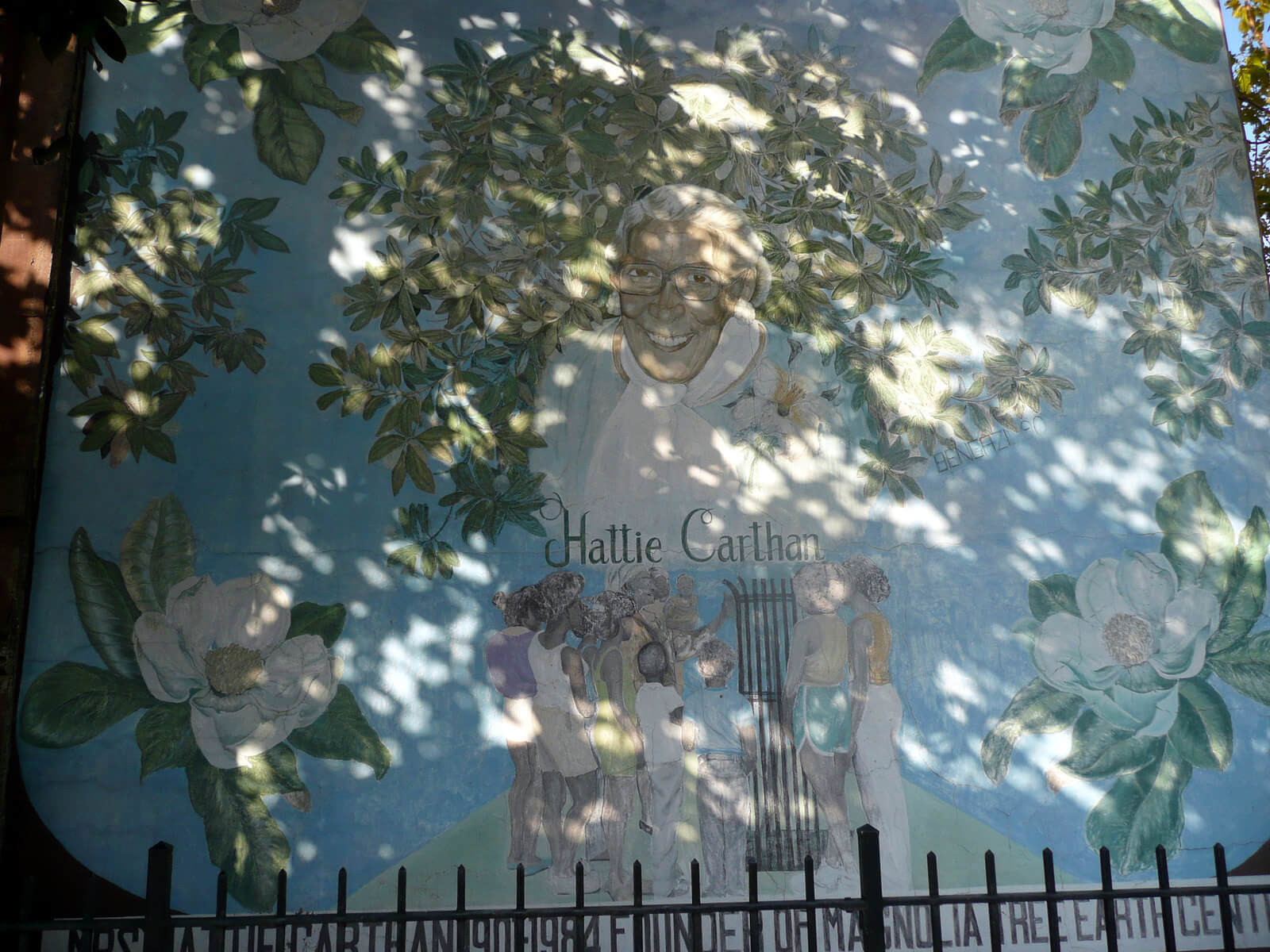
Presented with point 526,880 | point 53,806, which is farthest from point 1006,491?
point 53,806

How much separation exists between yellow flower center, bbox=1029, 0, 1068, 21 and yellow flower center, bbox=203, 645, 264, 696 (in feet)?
17.0

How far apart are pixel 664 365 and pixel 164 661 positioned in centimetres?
269

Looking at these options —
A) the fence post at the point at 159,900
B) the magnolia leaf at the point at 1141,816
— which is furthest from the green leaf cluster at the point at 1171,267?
the fence post at the point at 159,900

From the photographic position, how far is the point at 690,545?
517 cm

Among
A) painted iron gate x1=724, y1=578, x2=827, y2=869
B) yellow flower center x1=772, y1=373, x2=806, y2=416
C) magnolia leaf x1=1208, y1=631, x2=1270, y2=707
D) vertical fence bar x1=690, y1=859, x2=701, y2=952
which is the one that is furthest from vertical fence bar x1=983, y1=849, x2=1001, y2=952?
yellow flower center x1=772, y1=373, x2=806, y2=416

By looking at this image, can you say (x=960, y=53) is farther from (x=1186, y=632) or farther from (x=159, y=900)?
(x=159, y=900)

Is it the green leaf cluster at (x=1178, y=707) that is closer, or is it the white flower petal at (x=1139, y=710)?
the green leaf cluster at (x=1178, y=707)

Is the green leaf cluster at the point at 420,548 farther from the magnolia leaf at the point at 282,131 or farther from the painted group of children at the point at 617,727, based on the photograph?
the magnolia leaf at the point at 282,131

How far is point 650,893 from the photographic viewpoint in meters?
4.79

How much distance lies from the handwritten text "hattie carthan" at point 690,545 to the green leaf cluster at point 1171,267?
178 centimetres

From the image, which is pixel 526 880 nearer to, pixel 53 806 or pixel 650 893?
pixel 650 893

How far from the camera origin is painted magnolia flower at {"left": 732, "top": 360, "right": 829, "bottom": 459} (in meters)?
5.32

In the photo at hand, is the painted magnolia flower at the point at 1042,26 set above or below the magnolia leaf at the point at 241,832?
above

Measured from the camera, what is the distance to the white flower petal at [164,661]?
4852 millimetres
